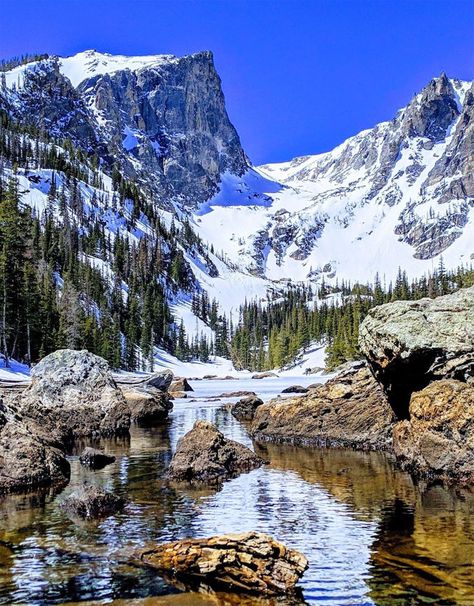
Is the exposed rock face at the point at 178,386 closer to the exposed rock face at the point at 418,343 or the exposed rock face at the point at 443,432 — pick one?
the exposed rock face at the point at 418,343

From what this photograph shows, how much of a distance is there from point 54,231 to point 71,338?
9984 cm

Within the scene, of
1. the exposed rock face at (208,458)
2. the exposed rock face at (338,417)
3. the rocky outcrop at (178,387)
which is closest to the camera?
the exposed rock face at (208,458)

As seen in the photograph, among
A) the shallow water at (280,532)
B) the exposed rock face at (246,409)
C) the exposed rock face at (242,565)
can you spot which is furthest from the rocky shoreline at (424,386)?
the exposed rock face at (246,409)

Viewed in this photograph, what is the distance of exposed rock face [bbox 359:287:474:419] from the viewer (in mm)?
24594

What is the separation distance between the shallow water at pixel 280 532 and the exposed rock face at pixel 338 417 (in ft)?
15.4

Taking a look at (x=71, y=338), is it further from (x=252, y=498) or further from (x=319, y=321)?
(x=319, y=321)

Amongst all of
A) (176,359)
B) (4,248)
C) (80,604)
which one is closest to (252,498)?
(80,604)

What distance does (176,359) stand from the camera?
182m

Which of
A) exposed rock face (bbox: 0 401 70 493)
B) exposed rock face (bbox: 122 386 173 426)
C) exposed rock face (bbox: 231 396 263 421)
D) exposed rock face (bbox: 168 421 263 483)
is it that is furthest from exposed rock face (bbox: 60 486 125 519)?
exposed rock face (bbox: 231 396 263 421)

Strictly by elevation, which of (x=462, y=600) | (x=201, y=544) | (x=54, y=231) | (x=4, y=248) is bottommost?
(x=462, y=600)

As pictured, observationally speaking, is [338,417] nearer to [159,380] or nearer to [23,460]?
[23,460]

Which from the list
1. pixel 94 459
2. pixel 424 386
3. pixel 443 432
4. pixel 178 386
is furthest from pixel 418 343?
pixel 178 386

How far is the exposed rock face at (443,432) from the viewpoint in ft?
73.7

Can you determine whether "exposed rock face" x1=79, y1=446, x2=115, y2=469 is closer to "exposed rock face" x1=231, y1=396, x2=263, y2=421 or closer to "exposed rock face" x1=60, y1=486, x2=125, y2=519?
"exposed rock face" x1=60, y1=486, x2=125, y2=519
